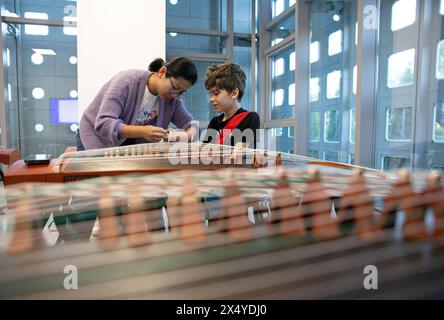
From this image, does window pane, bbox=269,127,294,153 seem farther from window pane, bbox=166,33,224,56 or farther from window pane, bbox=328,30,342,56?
window pane, bbox=166,33,224,56

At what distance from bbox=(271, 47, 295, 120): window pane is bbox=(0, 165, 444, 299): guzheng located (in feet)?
10.6

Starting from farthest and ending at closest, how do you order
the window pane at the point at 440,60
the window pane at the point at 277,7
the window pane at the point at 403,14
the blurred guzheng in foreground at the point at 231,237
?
1. the window pane at the point at 277,7
2. the window pane at the point at 403,14
3. the window pane at the point at 440,60
4. the blurred guzheng in foreground at the point at 231,237

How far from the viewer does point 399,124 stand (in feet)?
7.16

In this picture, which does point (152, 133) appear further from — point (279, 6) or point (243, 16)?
point (243, 16)

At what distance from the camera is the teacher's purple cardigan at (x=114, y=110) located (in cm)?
112

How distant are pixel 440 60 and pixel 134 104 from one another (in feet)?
5.42

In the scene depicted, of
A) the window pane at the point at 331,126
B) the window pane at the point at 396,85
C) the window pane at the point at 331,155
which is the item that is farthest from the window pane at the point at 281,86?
the window pane at the point at 396,85

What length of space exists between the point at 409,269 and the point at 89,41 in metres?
3.02

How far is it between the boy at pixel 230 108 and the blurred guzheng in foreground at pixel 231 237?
0.95 m

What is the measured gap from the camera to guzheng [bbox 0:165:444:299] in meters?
0.35

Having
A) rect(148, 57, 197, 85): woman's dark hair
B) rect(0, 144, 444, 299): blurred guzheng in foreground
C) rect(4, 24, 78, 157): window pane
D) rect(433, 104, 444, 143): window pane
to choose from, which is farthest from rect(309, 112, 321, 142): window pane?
rect(0, 144, 444, 299): blurred guzheng in foreground

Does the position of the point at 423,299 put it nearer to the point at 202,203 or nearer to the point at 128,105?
the point at 202,203

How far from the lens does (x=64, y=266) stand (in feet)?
1.22

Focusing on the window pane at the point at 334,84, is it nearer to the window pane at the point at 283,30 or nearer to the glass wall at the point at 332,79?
the glass wall at the point at 332,79
